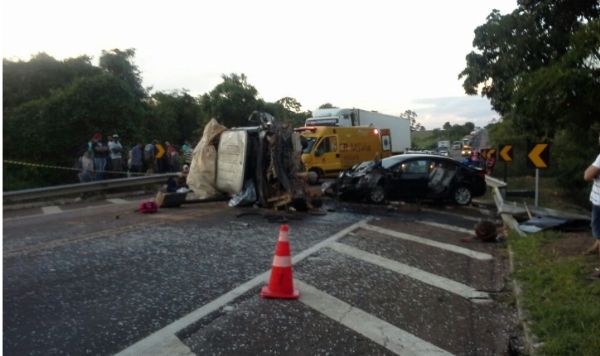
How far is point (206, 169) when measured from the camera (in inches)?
538

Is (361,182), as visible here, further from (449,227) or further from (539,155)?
(539,155)

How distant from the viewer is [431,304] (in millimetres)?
5969

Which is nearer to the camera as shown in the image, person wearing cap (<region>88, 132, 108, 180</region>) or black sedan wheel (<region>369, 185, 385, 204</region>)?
black sedan wheel (<region>369, 185, 385, 204</region>)

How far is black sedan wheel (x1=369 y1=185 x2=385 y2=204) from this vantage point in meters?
14.7

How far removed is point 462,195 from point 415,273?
897cm

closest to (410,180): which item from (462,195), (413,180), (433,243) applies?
(413,180)

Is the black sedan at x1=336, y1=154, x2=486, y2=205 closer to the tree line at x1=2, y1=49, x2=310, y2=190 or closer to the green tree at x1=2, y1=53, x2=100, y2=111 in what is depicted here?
the tree line at x1=2, y1=49, x2=310, y2=190

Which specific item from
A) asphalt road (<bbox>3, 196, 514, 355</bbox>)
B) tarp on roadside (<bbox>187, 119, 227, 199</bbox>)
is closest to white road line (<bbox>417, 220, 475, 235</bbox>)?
asphalt road (<bbox>3, 196, 514, 355</bbox>)

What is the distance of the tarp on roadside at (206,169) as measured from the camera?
13695 millimetres

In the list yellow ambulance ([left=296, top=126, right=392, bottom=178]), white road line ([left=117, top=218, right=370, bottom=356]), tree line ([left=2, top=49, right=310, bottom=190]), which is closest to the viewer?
white road line ([left=117, top=218, right=370, bottom=356])

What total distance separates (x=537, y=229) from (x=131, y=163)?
14.1m

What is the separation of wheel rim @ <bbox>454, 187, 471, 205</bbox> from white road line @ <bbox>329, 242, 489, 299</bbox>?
25.2 ft

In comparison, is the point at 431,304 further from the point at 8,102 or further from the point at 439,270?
the point at 8,102

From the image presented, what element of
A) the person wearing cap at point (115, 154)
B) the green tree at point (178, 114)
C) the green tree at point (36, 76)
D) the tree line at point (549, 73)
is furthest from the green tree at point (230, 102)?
the person wearing cap at point (115, 154)
